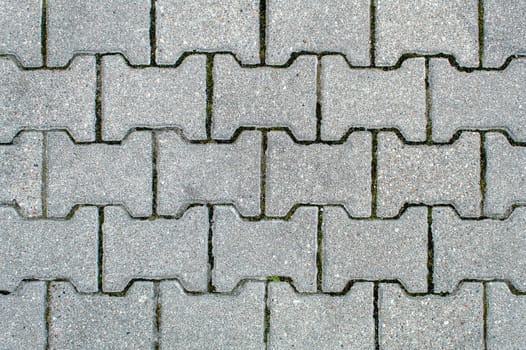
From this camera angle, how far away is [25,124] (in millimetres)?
1867

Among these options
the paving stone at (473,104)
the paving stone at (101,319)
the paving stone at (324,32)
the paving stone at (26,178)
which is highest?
the paving stone at (324,32)

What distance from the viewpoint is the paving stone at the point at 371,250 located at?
1842mm

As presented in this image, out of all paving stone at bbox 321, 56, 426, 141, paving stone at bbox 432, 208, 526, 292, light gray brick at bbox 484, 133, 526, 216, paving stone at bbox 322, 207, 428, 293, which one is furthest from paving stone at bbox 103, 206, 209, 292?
light gray brick at bbox 484, 133, 526, 216

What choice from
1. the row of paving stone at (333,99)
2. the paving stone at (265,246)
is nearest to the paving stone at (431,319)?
the paving stone at (265,246)

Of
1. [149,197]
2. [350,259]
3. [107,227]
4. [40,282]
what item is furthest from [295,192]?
[40,282]

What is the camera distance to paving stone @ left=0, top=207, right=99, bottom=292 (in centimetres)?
185

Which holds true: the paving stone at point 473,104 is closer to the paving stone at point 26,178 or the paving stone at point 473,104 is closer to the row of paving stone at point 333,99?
the row of paving stone at point 333,99

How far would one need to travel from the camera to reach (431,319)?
1.84 meters

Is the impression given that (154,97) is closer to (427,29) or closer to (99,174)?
(99,174)

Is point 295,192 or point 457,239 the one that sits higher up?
point 295,192

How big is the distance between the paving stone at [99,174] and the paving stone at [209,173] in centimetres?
6

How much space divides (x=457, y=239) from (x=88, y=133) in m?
1.27

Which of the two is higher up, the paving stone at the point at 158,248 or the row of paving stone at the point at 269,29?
the row of paving stone at the point at 269,29

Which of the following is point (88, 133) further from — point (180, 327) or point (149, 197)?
point (180, 327)
